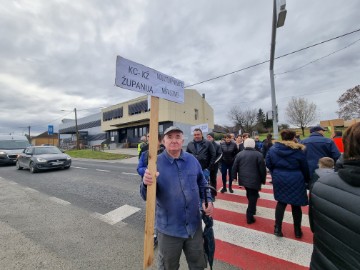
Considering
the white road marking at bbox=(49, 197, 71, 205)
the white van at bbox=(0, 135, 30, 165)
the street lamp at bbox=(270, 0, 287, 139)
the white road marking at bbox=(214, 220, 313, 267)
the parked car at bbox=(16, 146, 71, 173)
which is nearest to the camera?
the white road marking at bbox=(214, 220, 313, 267)

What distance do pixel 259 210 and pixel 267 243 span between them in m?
1.57

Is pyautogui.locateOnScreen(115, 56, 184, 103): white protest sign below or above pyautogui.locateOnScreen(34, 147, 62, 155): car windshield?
above

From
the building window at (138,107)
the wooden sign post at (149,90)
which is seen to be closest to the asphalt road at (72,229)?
the wooden sign post at (149,90)

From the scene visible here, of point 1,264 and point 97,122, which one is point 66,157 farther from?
point 97,122

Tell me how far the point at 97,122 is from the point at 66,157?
1567 inches

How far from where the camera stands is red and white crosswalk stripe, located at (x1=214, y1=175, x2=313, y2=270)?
2.92 m

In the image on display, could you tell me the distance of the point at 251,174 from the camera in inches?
173

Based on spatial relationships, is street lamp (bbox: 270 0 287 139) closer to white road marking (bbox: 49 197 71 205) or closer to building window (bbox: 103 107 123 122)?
white road marking (bbox: 49 197 71 205)

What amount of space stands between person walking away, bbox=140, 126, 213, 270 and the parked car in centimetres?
1125

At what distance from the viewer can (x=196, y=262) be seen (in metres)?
2.18

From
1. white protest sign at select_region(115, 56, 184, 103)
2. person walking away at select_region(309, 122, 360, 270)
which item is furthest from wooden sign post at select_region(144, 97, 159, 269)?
person walking away at select_region(309, 122, 360, 270)

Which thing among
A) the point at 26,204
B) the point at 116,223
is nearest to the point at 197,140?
the point at 116,223

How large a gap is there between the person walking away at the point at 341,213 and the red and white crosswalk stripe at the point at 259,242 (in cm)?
167

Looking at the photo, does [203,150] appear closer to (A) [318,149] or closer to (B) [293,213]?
(B) [293,213]
